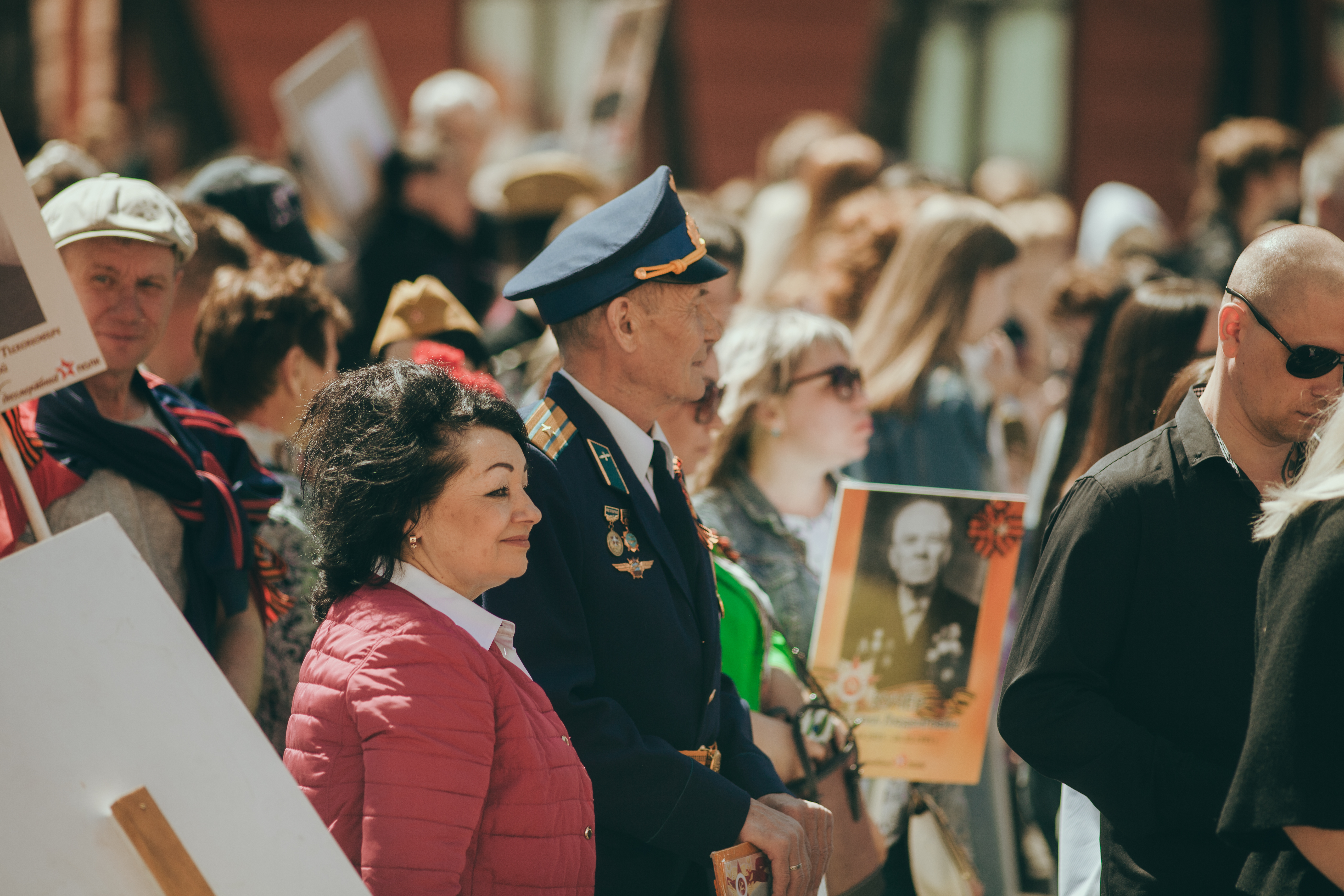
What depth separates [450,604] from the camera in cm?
212

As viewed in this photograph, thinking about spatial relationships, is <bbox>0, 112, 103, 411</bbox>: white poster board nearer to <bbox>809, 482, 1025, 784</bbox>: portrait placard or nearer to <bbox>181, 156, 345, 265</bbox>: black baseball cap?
<bbox>809, 482, 1025, 784</bbox>: portrait placard

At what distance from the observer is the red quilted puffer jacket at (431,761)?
1.91 meters

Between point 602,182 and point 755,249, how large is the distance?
853mm

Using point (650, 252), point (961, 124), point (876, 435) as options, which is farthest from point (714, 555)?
point (961, 124)

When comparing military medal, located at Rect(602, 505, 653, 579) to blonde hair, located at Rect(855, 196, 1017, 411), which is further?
blonde hair, located at Rect(855, 196, 1017, 411)

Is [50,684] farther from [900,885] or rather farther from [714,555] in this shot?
[900,885]

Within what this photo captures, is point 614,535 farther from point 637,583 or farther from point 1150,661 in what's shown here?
point 1150,661

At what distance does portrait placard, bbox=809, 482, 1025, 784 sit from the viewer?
327 centimetres

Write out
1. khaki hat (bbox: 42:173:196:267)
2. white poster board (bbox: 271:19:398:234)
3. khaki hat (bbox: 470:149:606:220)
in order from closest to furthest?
khaki hat (bbox: 42:173:196:267), white poster board (bbox: 271:19:398:234), khaki hat (bbox: 470:149:606:220)

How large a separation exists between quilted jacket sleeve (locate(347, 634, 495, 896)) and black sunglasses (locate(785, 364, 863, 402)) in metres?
1.87

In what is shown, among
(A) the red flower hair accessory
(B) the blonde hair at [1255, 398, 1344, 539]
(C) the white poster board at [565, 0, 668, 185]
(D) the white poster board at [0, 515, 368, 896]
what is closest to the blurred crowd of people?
(B) the blonde hair at [1255, 398, 1344, 539]

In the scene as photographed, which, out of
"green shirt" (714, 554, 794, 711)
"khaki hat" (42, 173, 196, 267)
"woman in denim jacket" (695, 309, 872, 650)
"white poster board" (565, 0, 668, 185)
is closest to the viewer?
"khaki hat" (42, 173, 196, 267)

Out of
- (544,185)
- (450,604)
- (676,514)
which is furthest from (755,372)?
(544,185)

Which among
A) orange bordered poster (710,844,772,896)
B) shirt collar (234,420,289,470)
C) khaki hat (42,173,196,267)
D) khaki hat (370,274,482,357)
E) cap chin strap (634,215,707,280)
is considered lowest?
orange bordered poster (710,844,772,896)
